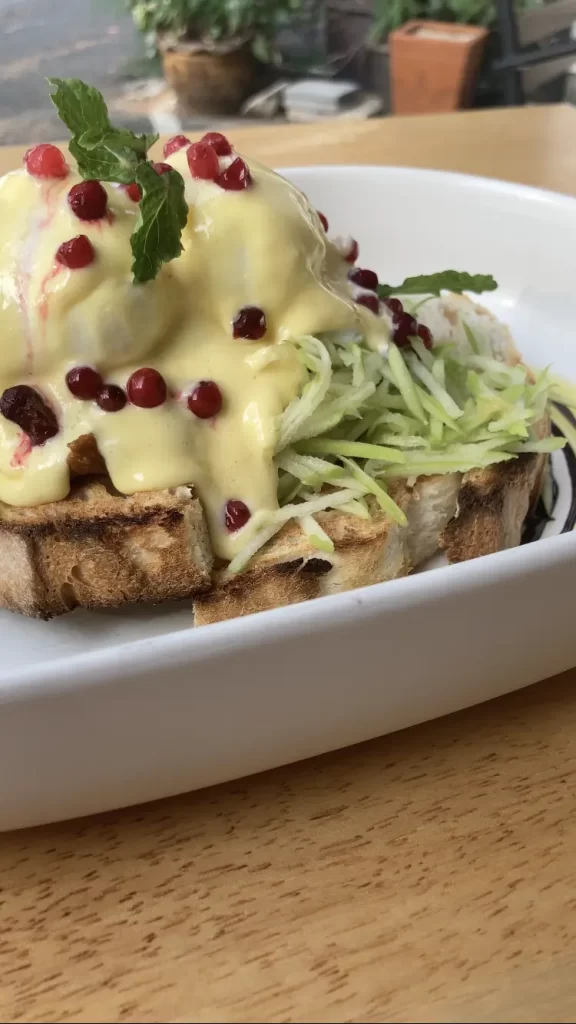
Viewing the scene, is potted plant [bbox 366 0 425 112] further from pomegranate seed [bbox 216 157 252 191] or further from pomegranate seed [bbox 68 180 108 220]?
pomegranate seed [bbox 68 180 108 220]

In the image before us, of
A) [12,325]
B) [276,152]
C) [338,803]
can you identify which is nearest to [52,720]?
[338,803]

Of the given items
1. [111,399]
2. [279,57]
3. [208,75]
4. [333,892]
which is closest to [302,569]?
[111,399]

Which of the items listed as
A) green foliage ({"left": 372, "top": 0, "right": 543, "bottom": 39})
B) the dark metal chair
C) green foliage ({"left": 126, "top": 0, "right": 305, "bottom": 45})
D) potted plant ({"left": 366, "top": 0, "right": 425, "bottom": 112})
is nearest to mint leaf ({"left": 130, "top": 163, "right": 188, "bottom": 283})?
the dark metal chair

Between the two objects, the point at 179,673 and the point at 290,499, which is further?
the point at 290,499

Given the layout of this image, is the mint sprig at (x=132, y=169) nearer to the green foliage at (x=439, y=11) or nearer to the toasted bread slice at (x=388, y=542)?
the toasted bread slice at (x=388, y=542)

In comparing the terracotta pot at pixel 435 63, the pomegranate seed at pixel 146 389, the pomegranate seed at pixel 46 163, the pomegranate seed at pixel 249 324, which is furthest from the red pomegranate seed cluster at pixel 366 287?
the terracotta pot at pixel 435 63

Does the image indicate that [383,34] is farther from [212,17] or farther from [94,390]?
[94,390]

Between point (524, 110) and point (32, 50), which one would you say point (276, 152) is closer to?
point (524, 110)
